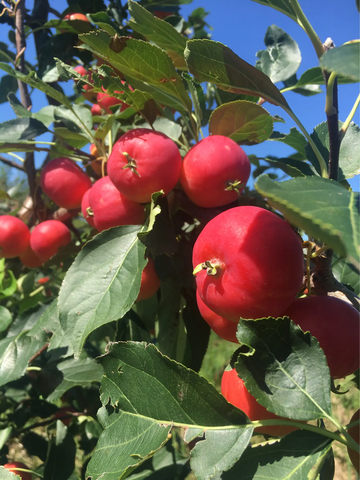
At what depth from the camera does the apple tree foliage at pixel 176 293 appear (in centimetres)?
43

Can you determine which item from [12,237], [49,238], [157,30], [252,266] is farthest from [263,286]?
[12,237]

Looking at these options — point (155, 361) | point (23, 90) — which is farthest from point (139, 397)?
point (23, 90)

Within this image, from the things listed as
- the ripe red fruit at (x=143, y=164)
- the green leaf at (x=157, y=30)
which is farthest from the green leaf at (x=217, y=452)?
the green leaf at (x=157, y=30)

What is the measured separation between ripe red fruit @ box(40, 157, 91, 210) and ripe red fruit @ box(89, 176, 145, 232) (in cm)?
23

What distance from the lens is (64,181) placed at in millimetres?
887

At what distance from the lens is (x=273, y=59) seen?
100cm

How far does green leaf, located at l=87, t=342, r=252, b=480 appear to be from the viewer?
0.45 metres

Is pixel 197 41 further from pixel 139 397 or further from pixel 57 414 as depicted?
pixel 57 414

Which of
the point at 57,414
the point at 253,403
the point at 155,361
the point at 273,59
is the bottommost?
the point at 57,414

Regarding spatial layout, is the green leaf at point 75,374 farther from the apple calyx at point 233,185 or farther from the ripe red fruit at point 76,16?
the ripe red fruit at point 76,16

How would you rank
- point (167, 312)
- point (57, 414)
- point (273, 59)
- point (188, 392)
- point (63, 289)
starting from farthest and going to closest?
point (57, 414) → point (273, 59) → point (167, 312) → point (63, 289) → point (188, 392)

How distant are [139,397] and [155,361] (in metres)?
0.06

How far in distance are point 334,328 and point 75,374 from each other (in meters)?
0.69

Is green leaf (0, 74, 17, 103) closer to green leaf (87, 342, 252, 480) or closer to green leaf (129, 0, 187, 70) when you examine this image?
green leaf (129, 0, 187, 70)
